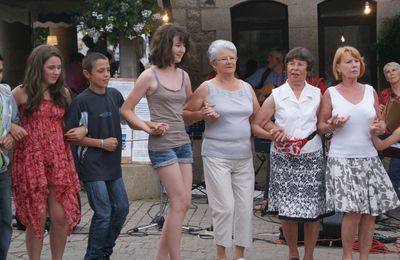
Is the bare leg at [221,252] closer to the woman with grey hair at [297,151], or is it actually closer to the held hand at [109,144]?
the woman with grey hair at [297,151]

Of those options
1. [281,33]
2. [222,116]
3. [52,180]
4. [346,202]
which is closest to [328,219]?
[346,202]

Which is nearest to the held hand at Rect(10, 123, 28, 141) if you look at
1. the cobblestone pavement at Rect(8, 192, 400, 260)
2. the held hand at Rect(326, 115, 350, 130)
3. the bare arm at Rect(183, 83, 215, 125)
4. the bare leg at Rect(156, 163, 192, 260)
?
the bare leg at Rect(156, 163, 192, 260)

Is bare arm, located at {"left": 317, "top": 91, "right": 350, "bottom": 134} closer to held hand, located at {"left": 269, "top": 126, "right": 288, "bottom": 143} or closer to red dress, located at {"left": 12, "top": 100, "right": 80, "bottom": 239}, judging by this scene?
held hand, located at {"left": 269, "top": 126, "right": 288, "bottom": 143}

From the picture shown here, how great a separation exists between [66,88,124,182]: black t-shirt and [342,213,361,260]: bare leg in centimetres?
189

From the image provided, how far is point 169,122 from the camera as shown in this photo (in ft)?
20.3

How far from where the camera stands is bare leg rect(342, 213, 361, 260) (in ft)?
20.9

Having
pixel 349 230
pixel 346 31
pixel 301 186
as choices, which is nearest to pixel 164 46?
pixel 301 186

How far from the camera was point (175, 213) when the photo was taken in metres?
6.14

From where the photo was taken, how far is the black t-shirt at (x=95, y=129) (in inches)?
246

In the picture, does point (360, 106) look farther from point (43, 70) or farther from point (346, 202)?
point (43, 70)

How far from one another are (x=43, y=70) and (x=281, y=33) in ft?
20.5

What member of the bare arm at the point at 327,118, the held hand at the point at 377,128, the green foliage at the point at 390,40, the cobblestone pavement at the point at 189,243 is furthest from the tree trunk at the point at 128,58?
the held hand at the point at 377,128

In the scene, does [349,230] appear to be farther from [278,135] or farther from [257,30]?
[257,30]

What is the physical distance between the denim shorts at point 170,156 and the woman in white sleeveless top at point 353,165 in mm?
1131
